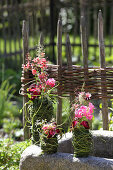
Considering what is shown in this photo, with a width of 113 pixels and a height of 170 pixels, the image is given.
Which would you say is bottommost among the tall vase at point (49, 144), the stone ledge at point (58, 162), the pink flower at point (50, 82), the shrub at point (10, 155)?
the shrub at point (10, 155)

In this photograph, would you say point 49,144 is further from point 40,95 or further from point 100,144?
point 100,144

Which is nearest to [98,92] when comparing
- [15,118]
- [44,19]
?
[15,118]

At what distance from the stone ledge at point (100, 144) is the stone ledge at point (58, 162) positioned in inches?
9.5

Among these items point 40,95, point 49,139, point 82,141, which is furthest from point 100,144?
point 40,95

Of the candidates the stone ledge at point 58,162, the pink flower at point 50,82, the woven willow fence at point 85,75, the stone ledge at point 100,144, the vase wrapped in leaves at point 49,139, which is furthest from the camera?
the woven willow fence at point 85,75

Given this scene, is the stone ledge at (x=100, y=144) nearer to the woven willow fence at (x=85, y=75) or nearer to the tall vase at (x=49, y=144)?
the tall vase at (x=49, y=144)

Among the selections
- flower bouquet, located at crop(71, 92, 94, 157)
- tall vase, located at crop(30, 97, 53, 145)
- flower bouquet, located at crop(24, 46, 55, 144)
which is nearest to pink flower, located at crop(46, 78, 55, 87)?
flower bouquet, located at crop(24, 46, 55, 144)

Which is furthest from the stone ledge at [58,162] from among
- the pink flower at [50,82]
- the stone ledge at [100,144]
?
the pink flower at [50,82]

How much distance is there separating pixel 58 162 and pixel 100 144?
1.55 ft

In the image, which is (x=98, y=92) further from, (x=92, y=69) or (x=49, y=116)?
(x=49, y=116)

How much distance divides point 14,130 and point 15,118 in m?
0.48

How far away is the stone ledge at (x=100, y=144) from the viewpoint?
2551 millimetres

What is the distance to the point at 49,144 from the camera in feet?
7.60

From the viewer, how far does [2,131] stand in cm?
436
